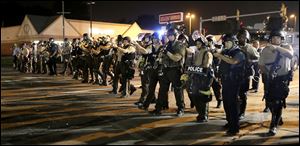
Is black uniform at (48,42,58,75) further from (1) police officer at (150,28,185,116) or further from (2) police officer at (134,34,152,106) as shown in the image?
(1) police officer at (150,28,185,116)

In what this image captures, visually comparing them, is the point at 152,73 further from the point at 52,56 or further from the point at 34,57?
the point at 34,57

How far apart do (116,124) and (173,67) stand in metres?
1.86

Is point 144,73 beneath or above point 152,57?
beneath

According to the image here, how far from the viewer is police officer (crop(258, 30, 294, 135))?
25.5ft

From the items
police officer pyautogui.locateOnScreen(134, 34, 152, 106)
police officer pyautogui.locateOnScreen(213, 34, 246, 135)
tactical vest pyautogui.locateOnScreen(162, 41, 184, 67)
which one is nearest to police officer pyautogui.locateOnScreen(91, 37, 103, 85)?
police officer pyautogui.locateOnScreen(134, 34, 152, 106)

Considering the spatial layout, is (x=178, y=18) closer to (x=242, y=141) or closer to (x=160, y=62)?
(x=160, y=62)

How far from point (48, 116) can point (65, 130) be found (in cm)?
173

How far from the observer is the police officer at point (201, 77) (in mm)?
8742

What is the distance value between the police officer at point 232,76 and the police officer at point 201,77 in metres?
0.90

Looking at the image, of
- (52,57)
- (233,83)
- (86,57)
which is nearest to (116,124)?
(233,83)

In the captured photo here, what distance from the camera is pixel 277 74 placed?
780 centimetres

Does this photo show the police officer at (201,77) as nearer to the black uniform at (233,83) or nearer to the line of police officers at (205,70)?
the line of police officers at (205,70)

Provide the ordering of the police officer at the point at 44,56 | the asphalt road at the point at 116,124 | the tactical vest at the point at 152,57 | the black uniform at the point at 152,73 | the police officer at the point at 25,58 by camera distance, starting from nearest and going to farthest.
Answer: the asphalt road at the point at 116,124 < the black uniform at the point at 152,73 < the tactical vest at the point at 152,57 < the police officer at the point at 44,56 < the police officer at the point at 25,58

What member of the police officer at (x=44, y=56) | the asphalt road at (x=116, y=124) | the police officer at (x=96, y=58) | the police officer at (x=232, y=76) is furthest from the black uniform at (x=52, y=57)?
the police officer at (x=232, y=76)
